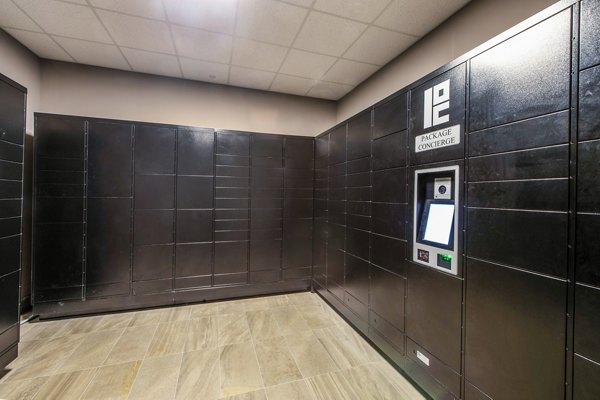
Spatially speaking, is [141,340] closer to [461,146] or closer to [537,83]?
[461,146]

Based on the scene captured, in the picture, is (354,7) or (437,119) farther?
(354,7)

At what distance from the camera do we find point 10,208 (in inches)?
85.9

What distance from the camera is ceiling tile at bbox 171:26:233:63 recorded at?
2.75 metres

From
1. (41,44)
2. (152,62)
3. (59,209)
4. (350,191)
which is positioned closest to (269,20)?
(152,62)

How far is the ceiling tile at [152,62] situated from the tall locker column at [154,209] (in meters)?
0.90

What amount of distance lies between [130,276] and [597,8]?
15.5ft

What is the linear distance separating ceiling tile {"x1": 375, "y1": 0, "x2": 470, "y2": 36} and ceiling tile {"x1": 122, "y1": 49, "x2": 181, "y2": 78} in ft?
8.99

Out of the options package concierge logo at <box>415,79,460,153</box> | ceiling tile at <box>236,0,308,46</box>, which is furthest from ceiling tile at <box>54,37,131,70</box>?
package concierge logo at <box>415,79,460,153</box>

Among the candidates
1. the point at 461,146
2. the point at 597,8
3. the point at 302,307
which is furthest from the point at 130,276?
the point at 597,8

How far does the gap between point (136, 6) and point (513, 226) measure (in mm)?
3616

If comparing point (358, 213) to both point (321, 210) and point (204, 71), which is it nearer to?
point (321, 210)

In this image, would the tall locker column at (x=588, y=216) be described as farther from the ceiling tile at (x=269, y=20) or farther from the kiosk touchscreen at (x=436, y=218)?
the ceiling tile at (x=269, y=20)

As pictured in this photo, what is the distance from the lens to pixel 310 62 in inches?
133

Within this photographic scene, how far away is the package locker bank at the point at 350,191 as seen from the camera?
1222mm
